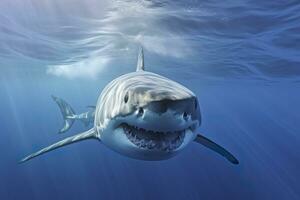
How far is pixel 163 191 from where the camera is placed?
17.9 metres

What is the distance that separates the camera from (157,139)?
12.8 ft

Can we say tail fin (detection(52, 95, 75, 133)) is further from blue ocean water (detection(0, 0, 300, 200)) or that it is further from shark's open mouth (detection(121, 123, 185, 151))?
shark's open mouth (detection(121, 123, 185, 151))

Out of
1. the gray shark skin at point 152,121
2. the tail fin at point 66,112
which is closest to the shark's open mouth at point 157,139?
the gray shark skin at point 152,121

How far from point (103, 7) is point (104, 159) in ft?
39.6

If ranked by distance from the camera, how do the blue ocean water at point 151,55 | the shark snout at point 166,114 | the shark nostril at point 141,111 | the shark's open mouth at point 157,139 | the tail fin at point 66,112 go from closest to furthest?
the shark snout at point 166,114
the shark nostril at point 141,111
the shark's open mouth at point 157,139
the blue ocean water at point 151,55
the tail fin at point 66,112

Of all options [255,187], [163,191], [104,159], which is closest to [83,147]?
[104,159]

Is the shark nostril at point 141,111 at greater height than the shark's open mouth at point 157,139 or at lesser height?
greater

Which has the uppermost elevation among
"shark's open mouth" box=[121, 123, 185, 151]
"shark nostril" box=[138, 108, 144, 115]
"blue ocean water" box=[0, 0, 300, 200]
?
"shark nostril" box=[138, 108, 144, 115]

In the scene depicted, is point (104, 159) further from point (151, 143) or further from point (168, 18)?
point (151, 143)

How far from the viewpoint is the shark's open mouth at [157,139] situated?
388cm

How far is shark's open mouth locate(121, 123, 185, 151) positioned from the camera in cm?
388

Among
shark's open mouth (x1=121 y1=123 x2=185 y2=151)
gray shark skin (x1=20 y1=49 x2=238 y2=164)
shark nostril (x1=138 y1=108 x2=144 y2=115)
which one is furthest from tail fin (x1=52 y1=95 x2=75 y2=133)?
shark nostril (x1=138 y1=108 x2=144 y2=115)

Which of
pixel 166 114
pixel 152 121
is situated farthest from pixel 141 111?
pixel 166 114

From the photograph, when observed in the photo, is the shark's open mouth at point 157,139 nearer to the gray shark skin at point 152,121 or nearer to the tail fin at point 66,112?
the gray shark skin at point 152,121
